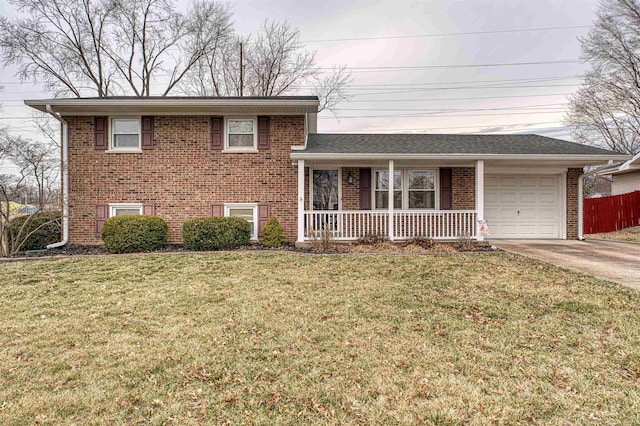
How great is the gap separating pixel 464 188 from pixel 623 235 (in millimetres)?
8265

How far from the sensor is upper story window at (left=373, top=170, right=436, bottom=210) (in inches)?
461

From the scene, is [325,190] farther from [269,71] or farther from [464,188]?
[269,71]

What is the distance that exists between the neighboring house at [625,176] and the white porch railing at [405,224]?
12807mm

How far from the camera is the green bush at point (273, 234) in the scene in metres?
9.81

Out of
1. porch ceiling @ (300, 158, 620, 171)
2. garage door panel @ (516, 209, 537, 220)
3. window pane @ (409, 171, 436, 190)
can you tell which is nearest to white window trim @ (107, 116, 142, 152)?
porch ceiling @ (300, 158, 620, 171)

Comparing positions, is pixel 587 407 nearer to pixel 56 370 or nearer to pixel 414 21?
pixel 56 370

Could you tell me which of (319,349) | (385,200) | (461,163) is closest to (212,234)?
(385,200)

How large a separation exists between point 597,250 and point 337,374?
9.90 metres

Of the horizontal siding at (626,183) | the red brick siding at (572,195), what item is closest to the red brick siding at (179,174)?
the red brick siding at (572,195)

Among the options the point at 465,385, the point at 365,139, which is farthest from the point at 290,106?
the point at 465,385

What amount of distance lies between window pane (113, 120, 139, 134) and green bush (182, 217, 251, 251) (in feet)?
12.6

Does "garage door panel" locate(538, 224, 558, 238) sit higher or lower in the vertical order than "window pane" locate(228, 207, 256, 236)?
lower

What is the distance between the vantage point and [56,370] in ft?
10.5

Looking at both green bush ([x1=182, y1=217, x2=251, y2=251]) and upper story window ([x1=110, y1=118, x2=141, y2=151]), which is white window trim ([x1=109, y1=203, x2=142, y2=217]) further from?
green bush ([x1=182, y1=217, x2=251, y2=251])
